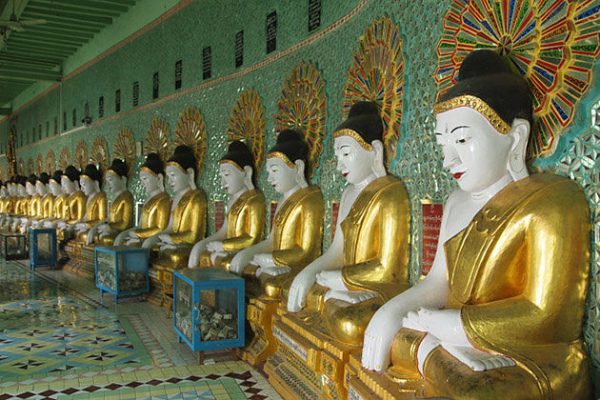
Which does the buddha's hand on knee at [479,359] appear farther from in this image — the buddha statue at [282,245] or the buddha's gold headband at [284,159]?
the buddha's gold headband at [284,159]

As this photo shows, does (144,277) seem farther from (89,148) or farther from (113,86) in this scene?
(89,148)

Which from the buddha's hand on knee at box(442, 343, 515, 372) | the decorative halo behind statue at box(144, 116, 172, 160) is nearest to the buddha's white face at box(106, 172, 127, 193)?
the decorative halo behind statue at box(144, 116, 172, 160)

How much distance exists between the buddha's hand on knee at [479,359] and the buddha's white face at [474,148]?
0.77 meters

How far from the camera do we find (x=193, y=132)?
7184 millimetres

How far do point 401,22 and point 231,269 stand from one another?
247cm

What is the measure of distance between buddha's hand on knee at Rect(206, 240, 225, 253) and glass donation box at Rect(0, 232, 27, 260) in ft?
22.6

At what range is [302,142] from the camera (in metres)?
4.82

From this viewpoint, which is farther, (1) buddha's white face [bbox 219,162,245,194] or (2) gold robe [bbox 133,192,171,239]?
(2) gold robe [bbox 133,192,171,239]

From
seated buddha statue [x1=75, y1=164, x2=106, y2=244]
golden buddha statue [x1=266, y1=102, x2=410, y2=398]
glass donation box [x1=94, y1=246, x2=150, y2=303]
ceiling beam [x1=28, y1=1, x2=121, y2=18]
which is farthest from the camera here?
ceiling beam [x1=28, y1=1, x2=121, y2=18]

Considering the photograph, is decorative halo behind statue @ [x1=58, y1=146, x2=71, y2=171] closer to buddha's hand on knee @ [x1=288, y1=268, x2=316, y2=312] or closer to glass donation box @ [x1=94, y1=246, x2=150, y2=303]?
glass donation box @ [x1=94, y1=246, x2=150, y2=303]

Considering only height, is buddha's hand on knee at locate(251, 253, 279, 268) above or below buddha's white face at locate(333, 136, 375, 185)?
below

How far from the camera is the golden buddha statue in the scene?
3.13 m

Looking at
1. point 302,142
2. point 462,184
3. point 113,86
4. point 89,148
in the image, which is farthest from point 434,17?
point 89,148

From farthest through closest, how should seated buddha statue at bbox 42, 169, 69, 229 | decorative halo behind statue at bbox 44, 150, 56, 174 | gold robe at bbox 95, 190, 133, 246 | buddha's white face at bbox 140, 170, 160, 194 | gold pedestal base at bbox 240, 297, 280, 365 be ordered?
1. decorative halo behind statue at bbox 44, 150, 56, 174
2. seated buddha statue at bbox 42, 169, 69, 229
3. gold robe at bbox 95, 190, 133, 246
4. buddha's white face at bbox 140, 170, 160, 194
5. gold pedestal base at bbox 240, 297, 280, 365
